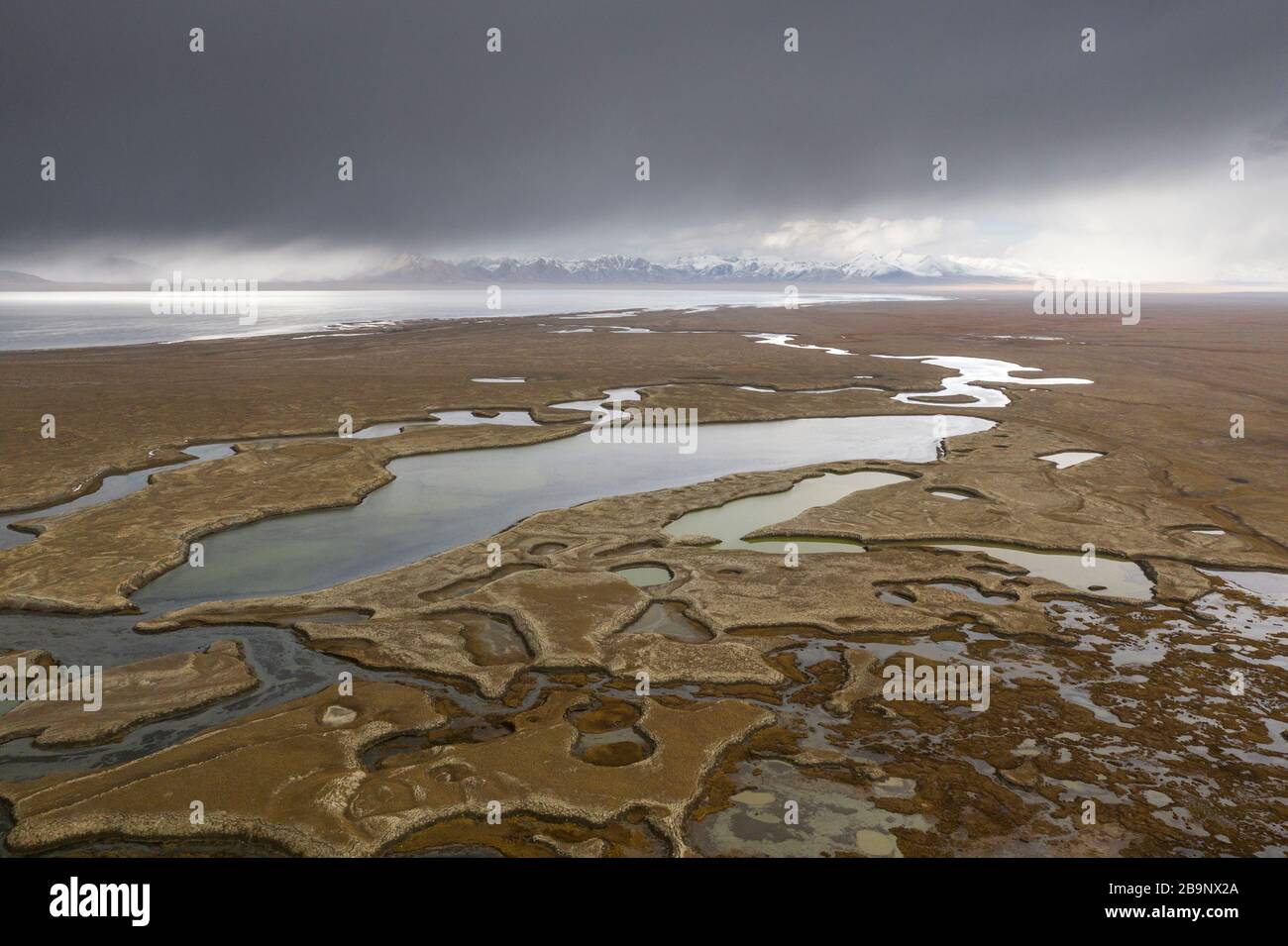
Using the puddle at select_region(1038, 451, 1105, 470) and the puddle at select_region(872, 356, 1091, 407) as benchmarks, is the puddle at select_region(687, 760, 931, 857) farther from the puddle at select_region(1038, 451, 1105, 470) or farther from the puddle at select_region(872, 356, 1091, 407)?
the puddle at select_region(872, 356, 1091, 407)

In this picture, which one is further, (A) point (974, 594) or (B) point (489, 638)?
(A) point (974, 594)

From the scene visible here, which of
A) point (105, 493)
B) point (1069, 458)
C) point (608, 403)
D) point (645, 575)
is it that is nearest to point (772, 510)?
point (645, 575)

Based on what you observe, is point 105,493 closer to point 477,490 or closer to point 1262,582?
point 477,490

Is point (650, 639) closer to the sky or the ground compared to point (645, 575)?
closer to the ground

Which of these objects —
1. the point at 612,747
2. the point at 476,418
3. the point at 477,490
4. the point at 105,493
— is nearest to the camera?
the point at 612,747

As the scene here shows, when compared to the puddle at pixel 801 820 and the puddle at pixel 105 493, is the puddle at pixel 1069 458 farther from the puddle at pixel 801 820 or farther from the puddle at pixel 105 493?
the puddle at pixel 105 493

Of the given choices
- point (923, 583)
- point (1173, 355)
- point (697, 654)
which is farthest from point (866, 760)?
point (1173, 355)

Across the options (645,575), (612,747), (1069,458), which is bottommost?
(612,747)
